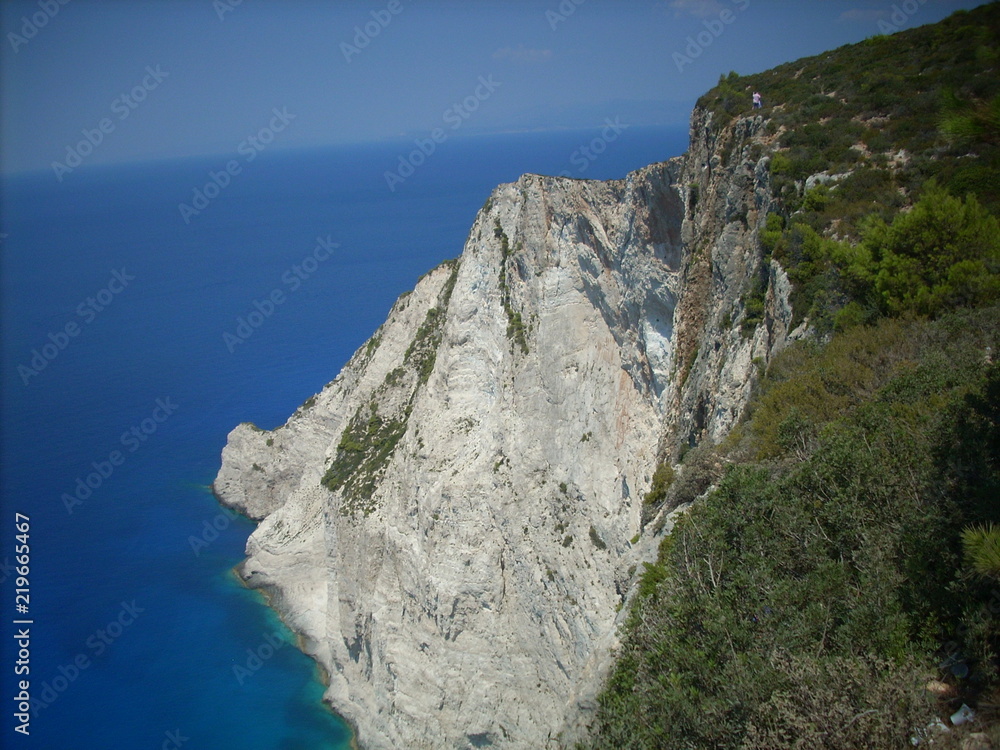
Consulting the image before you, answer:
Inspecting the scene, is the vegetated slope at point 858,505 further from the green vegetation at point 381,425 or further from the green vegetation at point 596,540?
the green vegetation at point 381,425

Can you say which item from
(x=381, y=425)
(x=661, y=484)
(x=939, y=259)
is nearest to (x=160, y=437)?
(x=381, y=425)

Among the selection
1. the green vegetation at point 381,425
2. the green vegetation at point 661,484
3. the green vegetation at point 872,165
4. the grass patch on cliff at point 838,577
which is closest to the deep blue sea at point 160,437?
the green vegetation at point 381,425

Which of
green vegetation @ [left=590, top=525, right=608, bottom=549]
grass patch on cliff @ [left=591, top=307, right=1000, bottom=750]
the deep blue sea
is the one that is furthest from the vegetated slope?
the deep blue sea

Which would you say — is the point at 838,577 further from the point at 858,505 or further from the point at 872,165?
the point at 872,165

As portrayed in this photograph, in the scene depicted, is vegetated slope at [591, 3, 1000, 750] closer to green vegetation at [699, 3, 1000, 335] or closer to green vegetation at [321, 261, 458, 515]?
green vegetation at [699, 3, 1000, 335]

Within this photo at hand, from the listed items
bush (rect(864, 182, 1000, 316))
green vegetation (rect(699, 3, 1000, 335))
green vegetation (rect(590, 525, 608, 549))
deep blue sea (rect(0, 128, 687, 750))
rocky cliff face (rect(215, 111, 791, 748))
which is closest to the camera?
bush (rect(864, 182, 1000, 316))

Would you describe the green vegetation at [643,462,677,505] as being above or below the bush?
below
